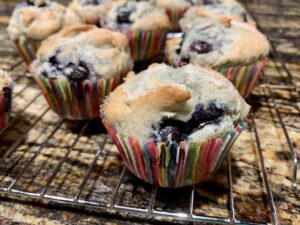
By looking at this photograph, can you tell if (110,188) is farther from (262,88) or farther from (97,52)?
(262,88)

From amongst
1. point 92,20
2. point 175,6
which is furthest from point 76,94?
point 175,6

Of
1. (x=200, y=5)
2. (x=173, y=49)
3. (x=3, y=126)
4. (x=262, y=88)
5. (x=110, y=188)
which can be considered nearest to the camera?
(x=110, y=188)

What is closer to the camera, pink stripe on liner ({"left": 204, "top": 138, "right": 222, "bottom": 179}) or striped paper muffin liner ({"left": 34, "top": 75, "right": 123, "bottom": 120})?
pink stripe on liner ({"left": 204, "top": 138, "right": 222, "bottom": 179})

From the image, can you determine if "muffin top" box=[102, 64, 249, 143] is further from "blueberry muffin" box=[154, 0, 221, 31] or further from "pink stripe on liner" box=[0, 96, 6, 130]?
"blueberry muffin" box=[154, 0, 221, 31]

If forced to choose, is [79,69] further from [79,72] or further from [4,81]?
[4,81]

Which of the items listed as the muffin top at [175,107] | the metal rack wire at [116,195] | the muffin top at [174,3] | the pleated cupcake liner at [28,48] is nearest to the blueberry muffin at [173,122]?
the muffin top at [175,107]

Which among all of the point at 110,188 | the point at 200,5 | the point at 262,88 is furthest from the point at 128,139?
the point at 200,5

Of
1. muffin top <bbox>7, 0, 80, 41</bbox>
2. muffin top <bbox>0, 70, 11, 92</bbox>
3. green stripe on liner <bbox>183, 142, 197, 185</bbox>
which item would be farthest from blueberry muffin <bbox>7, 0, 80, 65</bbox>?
green stripe on liner <bbox>183, 142, 197, 185</bbox>
